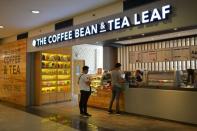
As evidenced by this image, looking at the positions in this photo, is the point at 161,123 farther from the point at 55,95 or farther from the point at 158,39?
the point at 55,95

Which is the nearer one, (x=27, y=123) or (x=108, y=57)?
(x=27, y=123)

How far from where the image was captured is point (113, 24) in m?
6.46

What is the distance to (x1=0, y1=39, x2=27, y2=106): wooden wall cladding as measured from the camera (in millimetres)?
10500

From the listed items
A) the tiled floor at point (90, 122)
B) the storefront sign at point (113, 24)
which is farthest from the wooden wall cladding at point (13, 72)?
the tiled floor at point (90, 122)

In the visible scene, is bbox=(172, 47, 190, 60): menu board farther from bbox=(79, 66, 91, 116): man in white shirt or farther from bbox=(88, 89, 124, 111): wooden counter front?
bbox=(79, 66, 91, 116): man in white shirt

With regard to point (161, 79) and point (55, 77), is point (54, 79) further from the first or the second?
point (161, 79)

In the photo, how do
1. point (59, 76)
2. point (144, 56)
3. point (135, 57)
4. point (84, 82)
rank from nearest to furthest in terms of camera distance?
point (84, 82)
point (144, 56)
point (135, 57)
point (59, 76)

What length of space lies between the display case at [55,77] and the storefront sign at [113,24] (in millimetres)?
1535

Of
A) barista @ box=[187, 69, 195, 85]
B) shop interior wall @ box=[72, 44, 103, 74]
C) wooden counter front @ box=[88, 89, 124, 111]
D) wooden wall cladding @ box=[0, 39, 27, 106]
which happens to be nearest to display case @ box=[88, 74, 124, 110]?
wooden counter front @ box=[88, 89, 124, 111]

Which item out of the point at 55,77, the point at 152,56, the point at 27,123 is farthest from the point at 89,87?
the point at 55,77

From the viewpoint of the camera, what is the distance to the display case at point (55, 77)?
10617 mm

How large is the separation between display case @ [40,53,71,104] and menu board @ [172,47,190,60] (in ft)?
15.1

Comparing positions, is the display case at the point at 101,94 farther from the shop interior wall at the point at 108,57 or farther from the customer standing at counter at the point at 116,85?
the shop interior wall at the point at 108,57

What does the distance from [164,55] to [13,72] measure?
6.34 metres
